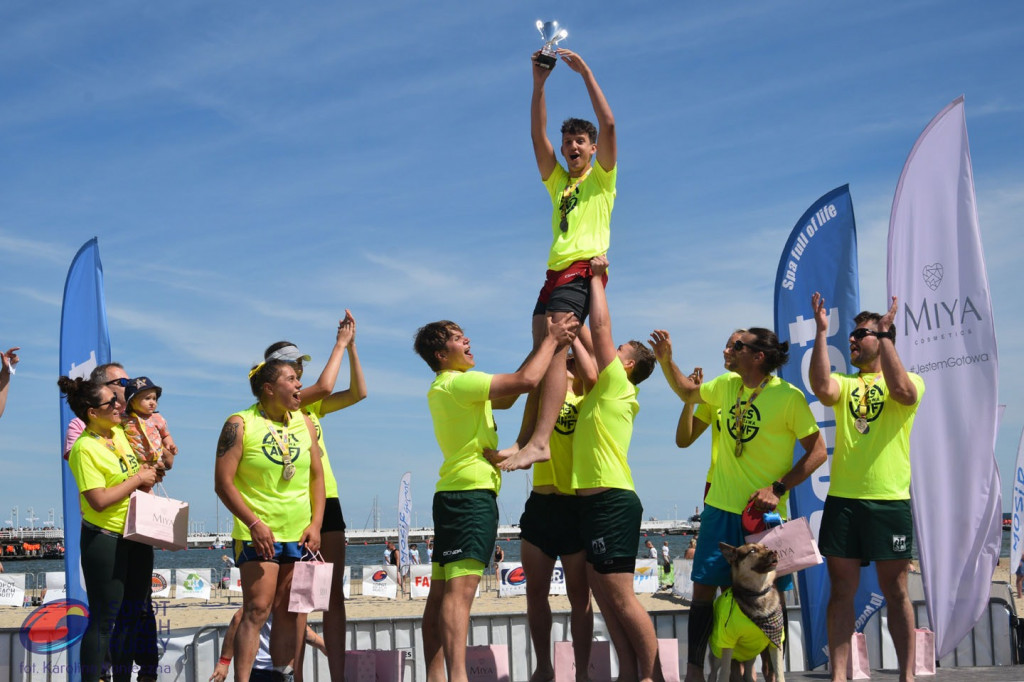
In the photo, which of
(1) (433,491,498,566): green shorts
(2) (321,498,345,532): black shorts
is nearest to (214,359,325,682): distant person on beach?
(2) (321,498,345,532): black shorts

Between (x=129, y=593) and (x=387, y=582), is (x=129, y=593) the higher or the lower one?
the higher one

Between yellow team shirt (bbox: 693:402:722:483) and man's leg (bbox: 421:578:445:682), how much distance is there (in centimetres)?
179

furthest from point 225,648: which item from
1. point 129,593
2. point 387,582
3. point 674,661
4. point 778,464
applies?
point 387,582

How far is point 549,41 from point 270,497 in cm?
287

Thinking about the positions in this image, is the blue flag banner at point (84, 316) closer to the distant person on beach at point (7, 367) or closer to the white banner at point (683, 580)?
the distant person on beach at point (7, 367)

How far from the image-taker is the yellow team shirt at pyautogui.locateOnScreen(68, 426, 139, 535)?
17.1 ft

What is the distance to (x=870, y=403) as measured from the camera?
5.39m

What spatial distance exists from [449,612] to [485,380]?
1.14 meters

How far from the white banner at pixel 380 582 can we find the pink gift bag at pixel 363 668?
2289 centimetres

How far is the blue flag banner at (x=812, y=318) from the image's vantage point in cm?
753

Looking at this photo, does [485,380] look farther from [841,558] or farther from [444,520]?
[841,558]

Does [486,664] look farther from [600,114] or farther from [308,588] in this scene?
[600,114]

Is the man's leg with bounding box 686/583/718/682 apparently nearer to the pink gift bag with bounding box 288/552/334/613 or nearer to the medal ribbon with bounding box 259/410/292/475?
the pink gift bag with bounding box 288/552/334/613

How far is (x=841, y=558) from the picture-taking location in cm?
525
